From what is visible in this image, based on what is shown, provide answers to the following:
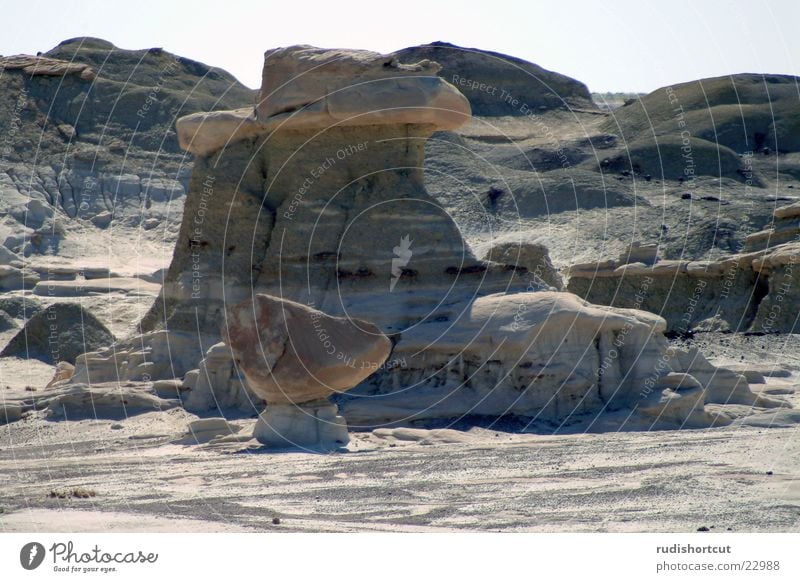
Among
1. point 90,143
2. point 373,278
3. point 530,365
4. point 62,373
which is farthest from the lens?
point 90,143

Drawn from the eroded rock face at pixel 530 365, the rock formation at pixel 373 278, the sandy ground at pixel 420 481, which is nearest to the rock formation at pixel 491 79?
the rock formation at pixel 373 278

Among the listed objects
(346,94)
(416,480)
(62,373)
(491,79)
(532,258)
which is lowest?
(62,373)

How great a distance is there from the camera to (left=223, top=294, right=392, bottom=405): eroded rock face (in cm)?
1808

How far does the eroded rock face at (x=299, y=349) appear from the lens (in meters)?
18.1

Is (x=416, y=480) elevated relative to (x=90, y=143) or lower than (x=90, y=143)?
lower

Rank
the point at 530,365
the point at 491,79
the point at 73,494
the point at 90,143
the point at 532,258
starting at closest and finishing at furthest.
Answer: the point at 73,494 → the point at 530,365 → the point at 532,258 → the point at 90,143 → the point at 491,79

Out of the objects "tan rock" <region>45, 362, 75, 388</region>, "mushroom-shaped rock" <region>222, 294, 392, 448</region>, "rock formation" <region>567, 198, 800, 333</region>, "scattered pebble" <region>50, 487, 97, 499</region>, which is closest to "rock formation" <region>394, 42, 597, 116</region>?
"rock formation" <region>567, 198, 800, 333</region>

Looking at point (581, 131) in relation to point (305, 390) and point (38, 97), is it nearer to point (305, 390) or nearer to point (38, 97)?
point (38, 97)

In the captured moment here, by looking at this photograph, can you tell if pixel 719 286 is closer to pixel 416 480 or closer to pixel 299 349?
pixel 299 349

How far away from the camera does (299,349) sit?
59.3 ft

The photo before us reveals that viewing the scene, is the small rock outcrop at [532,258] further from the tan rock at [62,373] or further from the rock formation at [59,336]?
the rock formation at [59,336]

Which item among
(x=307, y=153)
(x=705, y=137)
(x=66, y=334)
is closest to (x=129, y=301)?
(x=66, y=334)

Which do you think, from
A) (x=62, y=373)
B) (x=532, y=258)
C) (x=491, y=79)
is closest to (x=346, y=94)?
(x=532, y=258)

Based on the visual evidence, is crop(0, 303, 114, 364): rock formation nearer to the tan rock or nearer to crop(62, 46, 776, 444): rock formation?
the tan rock
